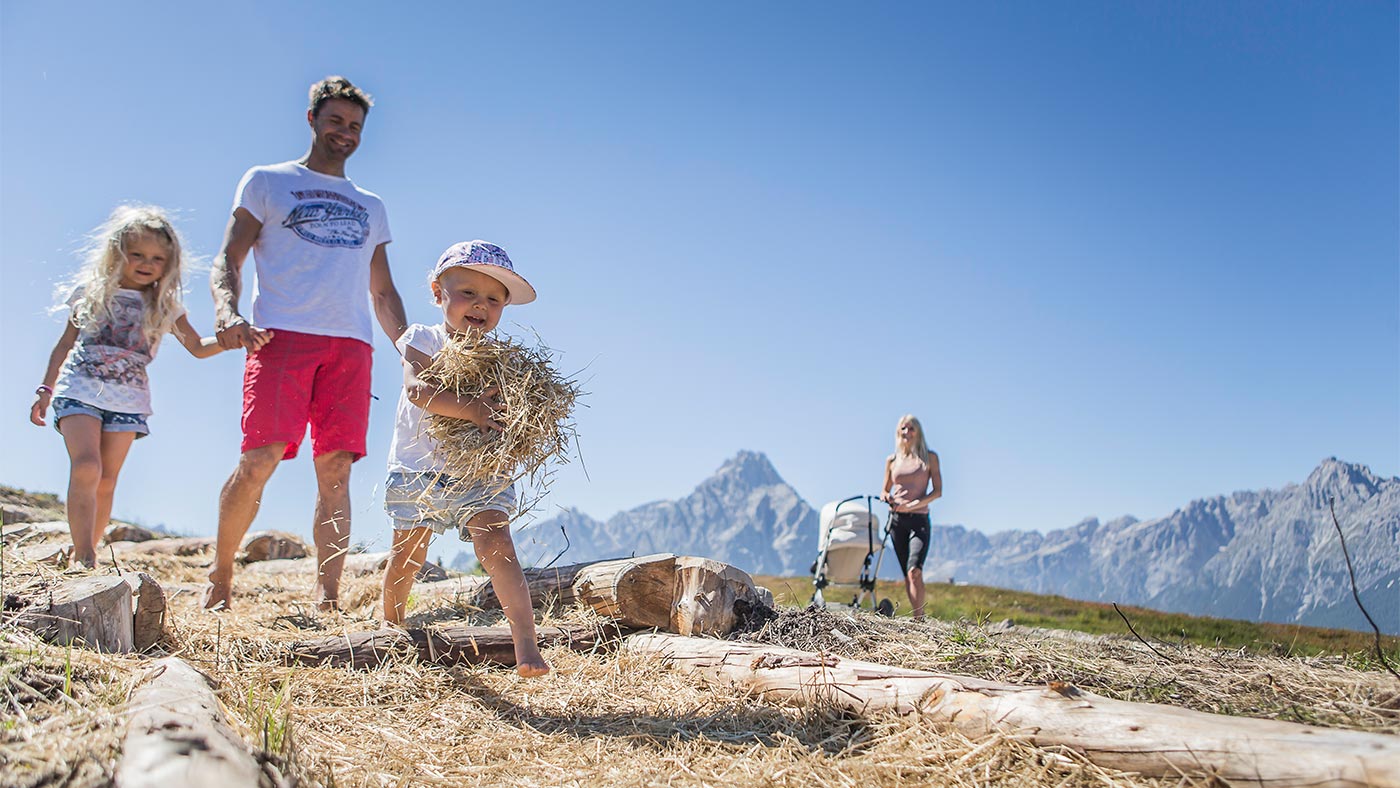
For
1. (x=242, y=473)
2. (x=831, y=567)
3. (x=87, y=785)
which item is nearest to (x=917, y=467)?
(x=831, y=567)

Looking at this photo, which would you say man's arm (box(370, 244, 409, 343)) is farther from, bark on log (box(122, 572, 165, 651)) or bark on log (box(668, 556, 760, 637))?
bark on log (box(668, 556, 760, 637))

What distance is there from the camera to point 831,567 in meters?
13.4

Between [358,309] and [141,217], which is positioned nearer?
[358,309]

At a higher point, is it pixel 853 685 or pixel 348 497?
pixel 348 497

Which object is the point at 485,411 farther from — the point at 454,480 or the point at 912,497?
the point at 912,497

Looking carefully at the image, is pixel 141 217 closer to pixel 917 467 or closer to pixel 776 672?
pixel 776 672

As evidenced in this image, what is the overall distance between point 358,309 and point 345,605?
2.17m

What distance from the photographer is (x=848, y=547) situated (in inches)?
516

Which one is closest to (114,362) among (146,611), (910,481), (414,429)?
(146,611)

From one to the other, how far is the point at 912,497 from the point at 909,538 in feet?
1.59

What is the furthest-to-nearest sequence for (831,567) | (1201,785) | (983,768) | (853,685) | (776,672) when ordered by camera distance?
(831,567) < (776,672) < (853,685) < (983,768) < (1201,785)

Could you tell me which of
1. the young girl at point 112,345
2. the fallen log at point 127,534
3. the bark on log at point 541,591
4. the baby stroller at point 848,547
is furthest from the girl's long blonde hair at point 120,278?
the baby stroller at point 848,547

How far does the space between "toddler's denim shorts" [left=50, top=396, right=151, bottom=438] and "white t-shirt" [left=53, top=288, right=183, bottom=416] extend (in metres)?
0.03

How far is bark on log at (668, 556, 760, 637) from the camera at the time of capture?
496 centimetres
